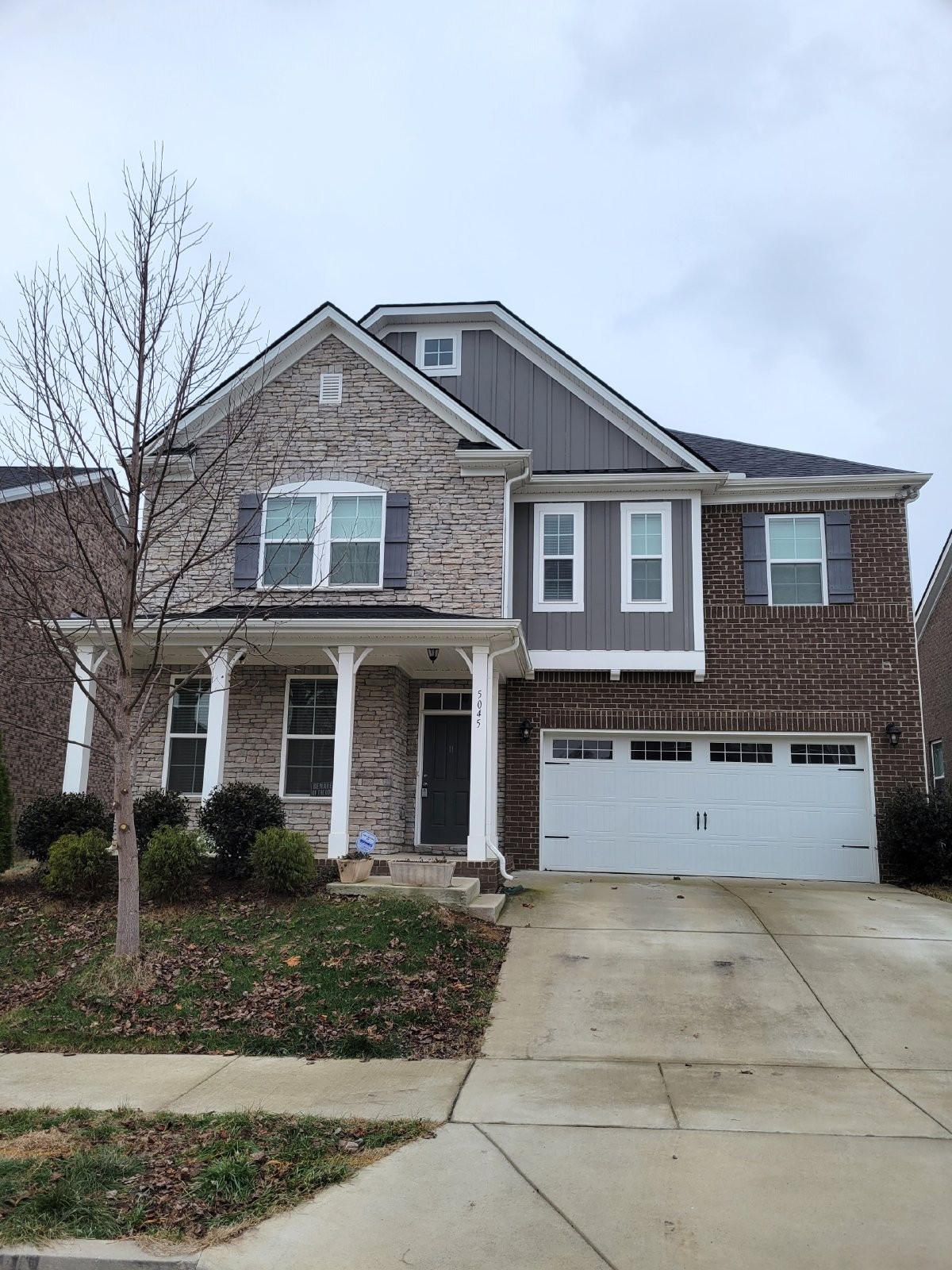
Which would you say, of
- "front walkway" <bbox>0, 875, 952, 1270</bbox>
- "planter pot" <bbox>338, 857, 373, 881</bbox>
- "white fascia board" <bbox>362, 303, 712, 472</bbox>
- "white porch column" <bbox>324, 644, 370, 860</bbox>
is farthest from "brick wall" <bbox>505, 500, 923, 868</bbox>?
"front walkway" <bbox>0, 875, 952, 1270</bbox>

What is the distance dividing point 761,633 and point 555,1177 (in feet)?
37.5

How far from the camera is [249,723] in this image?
13828 millimetres

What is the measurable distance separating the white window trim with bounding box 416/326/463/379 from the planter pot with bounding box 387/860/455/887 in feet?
30.0

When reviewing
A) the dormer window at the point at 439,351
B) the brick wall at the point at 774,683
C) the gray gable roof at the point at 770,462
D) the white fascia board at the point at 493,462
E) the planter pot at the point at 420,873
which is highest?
the dormer window at the point at 439,351

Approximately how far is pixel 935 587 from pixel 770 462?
7.82 meters

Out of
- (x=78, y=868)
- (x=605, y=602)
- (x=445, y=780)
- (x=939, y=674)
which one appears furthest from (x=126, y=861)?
(x=939, y=674)

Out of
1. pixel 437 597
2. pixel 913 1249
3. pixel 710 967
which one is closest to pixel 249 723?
pixel 437 597

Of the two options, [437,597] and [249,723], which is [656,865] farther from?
[249,723]

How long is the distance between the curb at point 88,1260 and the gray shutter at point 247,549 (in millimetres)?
10881

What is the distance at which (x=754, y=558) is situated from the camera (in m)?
15.1

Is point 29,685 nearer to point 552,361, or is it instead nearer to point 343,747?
point 343,747

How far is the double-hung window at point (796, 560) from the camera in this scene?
1498 centimetres

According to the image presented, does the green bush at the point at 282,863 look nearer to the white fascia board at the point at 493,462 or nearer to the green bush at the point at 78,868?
the green bush at the point at 78,868

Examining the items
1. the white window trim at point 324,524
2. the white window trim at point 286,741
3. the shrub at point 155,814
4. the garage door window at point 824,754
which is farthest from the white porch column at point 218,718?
the garage door window at point 824,754
